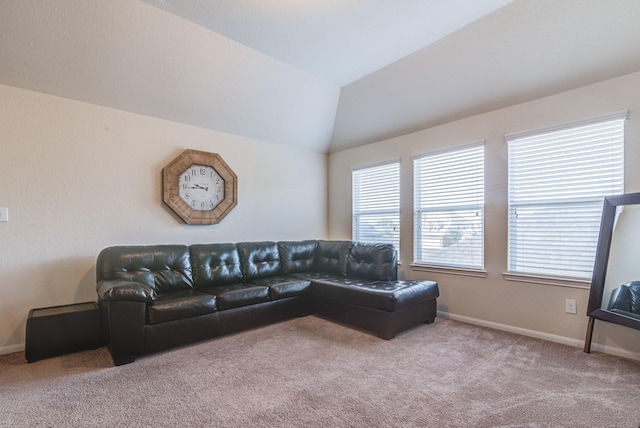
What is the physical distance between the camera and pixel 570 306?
2.81m

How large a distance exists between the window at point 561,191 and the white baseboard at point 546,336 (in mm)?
578

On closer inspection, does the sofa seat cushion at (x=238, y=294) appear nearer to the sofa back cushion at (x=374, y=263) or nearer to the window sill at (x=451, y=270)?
the sofa back cushion at (x=374, y=263)

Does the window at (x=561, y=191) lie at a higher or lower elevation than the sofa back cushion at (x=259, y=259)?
higher

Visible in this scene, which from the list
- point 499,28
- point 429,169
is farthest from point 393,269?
point 499,28

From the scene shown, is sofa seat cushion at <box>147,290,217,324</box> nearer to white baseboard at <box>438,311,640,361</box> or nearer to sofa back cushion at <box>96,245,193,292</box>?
sofa back cushion at <box>96,245,193,292</box>

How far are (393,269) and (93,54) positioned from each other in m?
3.72

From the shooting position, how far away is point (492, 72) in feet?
9.87

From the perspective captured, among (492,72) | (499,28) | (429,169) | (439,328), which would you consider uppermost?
(499,28)

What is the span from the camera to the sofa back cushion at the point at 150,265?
2871 mm

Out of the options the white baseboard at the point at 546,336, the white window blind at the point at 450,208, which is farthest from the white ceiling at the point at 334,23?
the white baseboard at the point at 546,336

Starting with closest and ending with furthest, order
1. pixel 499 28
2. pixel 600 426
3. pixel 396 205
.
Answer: pixel 600 426
pixel 499 28
pixel 396 205

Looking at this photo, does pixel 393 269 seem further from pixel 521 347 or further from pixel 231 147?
pixel 231 147

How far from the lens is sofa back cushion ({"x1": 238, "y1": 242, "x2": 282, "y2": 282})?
12.4 ft

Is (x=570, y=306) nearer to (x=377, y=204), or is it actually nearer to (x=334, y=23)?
(x=377, y=204)
